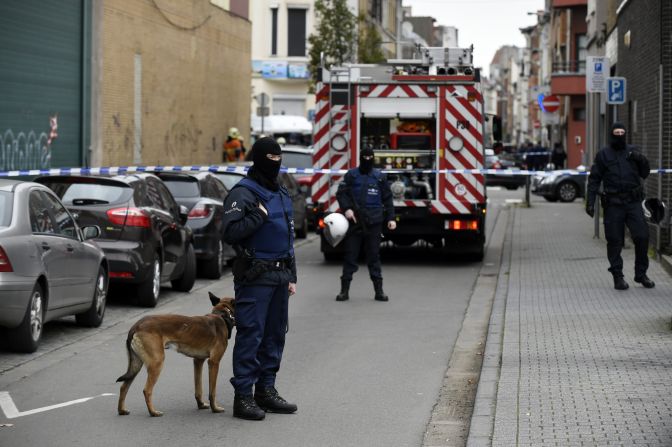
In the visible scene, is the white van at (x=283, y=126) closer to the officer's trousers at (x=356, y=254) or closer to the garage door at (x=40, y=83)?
the garage door at (x=40, y=83)

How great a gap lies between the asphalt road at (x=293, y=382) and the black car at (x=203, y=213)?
1610mm

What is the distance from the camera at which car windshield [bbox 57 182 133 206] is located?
1469 cm

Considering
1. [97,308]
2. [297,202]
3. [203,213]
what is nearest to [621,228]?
[203,213]

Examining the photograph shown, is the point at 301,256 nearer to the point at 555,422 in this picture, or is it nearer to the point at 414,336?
the point at 414,336

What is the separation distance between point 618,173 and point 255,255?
26.8ft

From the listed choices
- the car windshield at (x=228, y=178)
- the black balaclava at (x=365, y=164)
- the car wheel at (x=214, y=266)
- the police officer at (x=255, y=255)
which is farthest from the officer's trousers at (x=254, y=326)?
the car windshield at (x=228, y=178)

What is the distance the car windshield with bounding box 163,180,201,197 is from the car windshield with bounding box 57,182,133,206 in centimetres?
363

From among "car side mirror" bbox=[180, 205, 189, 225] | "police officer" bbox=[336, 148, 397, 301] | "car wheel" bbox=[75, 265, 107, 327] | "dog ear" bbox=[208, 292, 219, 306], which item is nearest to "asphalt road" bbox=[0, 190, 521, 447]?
"car wheel" bbox=[75, 265, 107, 327]

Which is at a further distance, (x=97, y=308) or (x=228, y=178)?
(x=228, y=178)

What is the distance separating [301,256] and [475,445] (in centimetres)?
1487

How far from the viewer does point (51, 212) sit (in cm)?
1226

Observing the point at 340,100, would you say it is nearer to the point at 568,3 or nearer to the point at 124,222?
the point at 124,222

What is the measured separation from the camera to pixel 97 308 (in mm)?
13242

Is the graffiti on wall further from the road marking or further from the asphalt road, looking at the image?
the road marking
